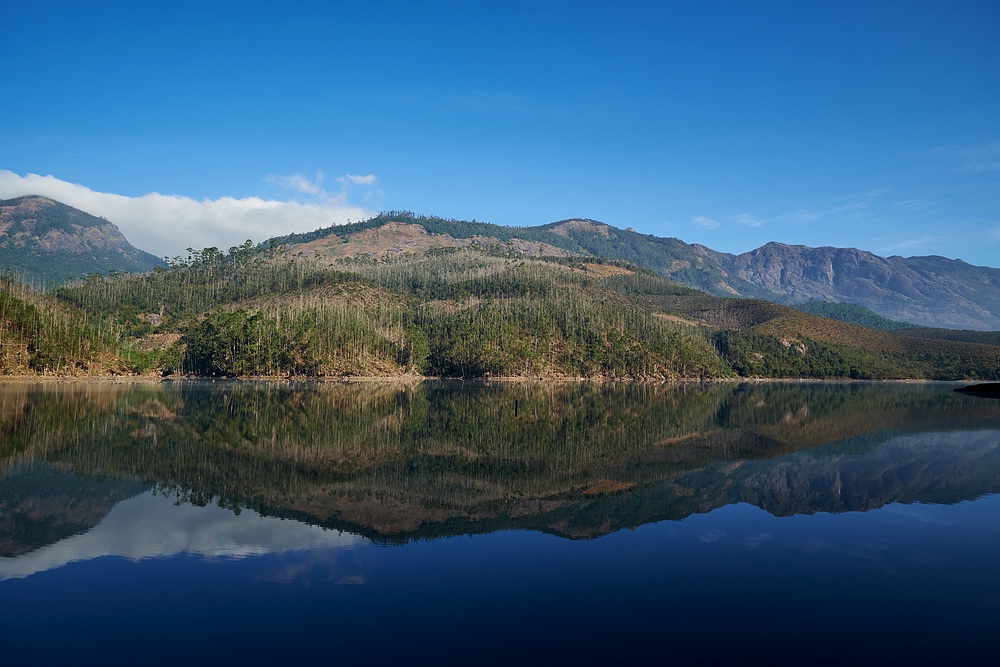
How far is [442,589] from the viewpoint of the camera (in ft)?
45.7

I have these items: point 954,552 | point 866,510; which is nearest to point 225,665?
point 954,552

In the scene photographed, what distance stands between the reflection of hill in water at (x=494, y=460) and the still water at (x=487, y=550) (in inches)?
7.7

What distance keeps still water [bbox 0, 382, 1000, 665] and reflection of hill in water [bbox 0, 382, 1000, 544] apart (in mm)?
196

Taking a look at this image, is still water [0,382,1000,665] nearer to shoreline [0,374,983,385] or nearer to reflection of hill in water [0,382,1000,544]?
reflection of hill in water [0,382,1000,544]

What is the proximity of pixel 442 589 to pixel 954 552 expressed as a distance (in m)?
13.4

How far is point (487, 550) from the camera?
55.4 feet

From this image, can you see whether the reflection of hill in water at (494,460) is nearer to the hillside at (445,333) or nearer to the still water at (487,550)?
the still water at (487,550)

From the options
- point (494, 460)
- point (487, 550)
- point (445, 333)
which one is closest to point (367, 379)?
point (445, 333)

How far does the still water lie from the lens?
37.3ft

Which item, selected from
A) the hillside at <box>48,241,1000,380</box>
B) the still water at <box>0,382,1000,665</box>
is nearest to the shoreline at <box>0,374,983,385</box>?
the hillside at <box>48,241,1000,380</box>

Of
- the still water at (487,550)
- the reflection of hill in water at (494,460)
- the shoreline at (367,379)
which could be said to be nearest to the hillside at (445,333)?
the shoreline at (367,379)

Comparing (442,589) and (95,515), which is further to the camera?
(95,515)

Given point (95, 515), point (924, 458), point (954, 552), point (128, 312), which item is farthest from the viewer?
point (128, 312)

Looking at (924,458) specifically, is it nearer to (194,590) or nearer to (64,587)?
(194,590)
